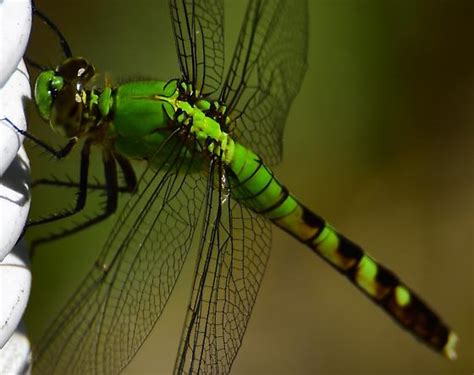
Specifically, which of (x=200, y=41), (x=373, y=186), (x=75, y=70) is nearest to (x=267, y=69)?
(x=200, y=41)

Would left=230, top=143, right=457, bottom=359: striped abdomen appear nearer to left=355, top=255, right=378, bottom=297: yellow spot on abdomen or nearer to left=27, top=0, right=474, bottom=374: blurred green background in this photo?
left=355, top=255, right=378, bottom=297: yellow spot on abdomen

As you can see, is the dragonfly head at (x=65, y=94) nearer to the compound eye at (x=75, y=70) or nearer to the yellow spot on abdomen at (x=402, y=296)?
the compound eye at (x=75, y=70)

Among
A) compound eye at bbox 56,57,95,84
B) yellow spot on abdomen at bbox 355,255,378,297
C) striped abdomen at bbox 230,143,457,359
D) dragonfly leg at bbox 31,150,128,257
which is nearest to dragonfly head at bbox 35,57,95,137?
compound eye at bbox 56,57,95,84

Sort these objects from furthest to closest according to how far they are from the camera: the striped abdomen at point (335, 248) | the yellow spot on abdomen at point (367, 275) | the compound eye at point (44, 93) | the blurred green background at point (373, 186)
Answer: the blurred green background at point (373, 186) → the yellow spot on abdomen at point (367, 275) → the striped abdomen at point (335, 248) → the compound eye at point (44, 93)

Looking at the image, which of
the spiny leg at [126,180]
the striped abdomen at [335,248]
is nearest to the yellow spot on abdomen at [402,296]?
the striped abdomen at [335,248]

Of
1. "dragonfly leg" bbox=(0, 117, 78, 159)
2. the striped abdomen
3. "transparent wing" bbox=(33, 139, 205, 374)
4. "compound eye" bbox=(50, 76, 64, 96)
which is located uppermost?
the striped abdomen

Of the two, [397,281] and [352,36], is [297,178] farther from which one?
[397,281]

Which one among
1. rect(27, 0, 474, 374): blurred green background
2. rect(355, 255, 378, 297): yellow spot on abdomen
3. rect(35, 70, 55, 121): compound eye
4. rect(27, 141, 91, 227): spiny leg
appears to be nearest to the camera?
rect(35, 70, 55, 121): compound eye
